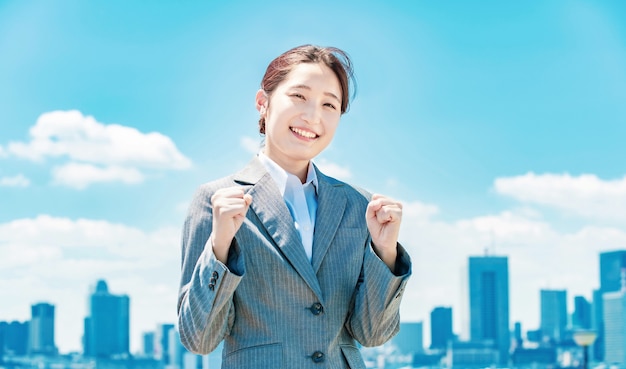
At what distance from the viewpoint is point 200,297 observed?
253 centimetres

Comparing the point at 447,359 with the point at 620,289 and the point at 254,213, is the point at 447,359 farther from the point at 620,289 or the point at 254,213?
the point at 254,213

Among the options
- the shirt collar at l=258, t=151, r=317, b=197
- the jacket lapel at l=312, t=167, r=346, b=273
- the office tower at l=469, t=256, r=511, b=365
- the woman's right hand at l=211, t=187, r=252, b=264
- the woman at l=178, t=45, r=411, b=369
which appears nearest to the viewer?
the woman's right hand at l=211, t=187, r=252, b=264

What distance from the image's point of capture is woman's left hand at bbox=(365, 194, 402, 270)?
259 cm

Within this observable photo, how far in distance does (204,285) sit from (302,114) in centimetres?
61

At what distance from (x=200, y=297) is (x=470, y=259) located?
161915 millimetres

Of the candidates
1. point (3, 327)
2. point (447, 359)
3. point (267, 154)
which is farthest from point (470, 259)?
point (267, 154)

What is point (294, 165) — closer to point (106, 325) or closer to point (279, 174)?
point (279, 174)

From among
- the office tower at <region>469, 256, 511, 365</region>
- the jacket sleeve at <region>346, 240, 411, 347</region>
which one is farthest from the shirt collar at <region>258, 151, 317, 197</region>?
the office tower at <region>469, 256, 511, 365</region>

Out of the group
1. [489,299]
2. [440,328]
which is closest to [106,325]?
[440,328]

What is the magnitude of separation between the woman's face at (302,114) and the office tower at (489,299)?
150970 millimetres

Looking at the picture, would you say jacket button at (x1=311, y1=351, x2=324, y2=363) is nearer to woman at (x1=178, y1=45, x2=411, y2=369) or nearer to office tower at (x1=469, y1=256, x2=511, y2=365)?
woman at (x1=178, y1=45, x2=411, y2=369)

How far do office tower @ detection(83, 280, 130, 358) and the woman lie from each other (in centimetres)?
14158

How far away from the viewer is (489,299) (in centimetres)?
15775

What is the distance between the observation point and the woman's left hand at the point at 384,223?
2592 mm
